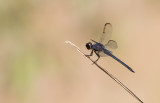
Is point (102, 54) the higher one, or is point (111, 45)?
point (111, 45)

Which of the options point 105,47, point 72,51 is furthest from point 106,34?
point 72,51

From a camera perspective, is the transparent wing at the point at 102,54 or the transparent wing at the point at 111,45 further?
the transparent wing at the point at 102,54

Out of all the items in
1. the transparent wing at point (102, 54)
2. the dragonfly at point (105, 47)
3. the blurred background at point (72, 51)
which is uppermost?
the dragonfly at point (105, 47)

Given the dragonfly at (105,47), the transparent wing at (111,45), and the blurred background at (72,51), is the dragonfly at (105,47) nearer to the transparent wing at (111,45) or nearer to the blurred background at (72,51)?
the transparent wing at (111,45)

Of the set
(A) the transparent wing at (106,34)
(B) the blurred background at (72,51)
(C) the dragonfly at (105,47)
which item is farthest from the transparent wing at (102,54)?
(B) the blurred background at (72,51)

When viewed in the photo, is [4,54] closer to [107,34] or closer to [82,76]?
[82,76]

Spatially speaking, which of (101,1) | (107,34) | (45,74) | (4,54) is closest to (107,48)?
(107,34)

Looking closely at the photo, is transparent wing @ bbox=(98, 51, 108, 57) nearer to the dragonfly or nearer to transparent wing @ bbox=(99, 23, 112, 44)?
the dragonfly

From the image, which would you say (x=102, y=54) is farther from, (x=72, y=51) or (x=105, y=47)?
(x=72, y=51)
